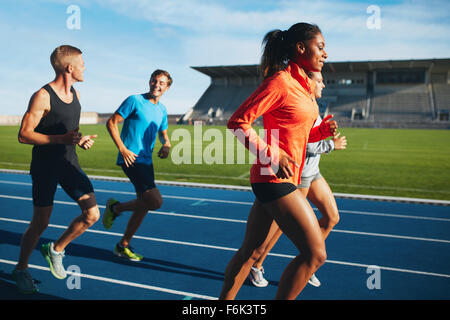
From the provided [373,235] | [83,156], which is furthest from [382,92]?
[373,235]

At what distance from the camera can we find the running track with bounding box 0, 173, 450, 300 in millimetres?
3379

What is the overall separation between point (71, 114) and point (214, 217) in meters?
3.10

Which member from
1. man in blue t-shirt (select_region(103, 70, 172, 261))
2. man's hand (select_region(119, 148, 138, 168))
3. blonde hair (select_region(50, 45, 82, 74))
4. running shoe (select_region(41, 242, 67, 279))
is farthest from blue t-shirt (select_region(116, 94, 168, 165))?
running shoe (select_region(41, 242, 67, 279))

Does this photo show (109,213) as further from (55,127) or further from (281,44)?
(281,44)

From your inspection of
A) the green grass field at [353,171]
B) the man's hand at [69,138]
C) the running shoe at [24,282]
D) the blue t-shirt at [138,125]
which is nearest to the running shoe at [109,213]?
the blue t-shirt at [138,125]

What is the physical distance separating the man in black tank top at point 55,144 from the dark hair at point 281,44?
1.56 m

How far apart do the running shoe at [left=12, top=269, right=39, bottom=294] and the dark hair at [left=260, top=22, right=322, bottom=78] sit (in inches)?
103

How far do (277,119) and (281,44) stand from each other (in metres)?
0.57

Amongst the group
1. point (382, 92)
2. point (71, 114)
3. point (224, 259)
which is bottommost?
point (224, 259)

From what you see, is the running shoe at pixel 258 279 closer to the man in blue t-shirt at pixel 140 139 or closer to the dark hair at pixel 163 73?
the man in blue t-shirt at pixel 140 139

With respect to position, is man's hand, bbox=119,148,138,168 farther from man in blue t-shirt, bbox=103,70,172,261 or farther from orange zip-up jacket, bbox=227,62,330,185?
orange zip-up jacket, bbox=227,62,330,185
